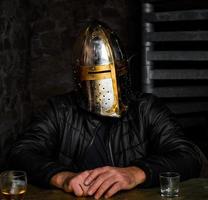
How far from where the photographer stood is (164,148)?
8.54 feet

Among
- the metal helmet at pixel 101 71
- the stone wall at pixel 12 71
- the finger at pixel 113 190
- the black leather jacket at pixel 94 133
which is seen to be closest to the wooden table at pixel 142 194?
the finger at pixel 113 190

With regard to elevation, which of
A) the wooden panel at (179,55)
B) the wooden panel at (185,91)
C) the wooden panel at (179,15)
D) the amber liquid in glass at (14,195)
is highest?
the wooden panel at (179,15)

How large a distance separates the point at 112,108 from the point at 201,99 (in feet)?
13.1

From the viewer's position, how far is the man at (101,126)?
8.43 ft

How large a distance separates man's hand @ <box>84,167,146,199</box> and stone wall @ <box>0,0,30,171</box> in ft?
11.7

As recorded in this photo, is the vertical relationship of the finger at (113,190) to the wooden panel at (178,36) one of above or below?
below

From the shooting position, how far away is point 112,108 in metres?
2.64

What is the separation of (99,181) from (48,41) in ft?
16.2

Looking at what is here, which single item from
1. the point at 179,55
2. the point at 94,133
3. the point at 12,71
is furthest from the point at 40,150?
the point at 12,71

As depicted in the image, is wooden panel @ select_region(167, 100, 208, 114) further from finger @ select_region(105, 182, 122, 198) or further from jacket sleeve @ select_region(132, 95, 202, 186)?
finger @ select_region(105, 182, 122, 198)

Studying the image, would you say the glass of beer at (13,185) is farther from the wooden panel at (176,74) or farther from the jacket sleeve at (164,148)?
the wooden panel at (176,74)

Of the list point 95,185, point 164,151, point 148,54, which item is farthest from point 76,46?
point 148,54

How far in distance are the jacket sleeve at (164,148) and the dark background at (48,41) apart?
3646mm

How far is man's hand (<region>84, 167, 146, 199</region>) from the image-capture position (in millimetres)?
2164
